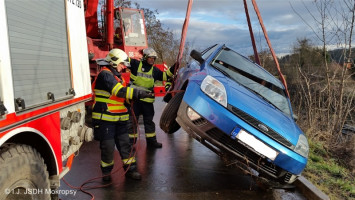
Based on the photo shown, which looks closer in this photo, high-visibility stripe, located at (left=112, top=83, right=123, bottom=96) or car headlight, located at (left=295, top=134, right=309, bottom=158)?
car headlight, located at (left=295, top=134, right=309, bottom=158)

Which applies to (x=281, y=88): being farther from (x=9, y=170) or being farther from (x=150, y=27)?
(x=150, y=27)

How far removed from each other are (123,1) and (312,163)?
1782 centimetres

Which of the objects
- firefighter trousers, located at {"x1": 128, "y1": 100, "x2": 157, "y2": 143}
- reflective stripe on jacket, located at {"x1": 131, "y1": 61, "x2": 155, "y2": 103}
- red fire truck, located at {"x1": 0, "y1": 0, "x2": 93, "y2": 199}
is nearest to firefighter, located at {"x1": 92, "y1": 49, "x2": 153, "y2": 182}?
red fire truck, located at {"x1": 0, "y1": 0, "x2": 93, "y2": 199}

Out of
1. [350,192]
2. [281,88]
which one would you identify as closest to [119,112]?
[281,88]

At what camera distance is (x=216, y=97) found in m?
3.42

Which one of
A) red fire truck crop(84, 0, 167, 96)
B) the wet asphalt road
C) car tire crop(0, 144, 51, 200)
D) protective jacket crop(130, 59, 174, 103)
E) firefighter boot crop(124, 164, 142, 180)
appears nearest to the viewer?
car tire crop(0, 144, 51, 200)

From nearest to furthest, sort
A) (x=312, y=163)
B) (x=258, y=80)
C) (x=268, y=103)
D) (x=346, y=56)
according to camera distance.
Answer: (x=268, y=103) < (x=258, y=80) < (x=312, y=163) < (x=346, y=56)

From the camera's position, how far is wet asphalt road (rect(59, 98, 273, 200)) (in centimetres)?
368

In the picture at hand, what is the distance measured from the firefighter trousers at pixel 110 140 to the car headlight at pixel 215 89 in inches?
51.6

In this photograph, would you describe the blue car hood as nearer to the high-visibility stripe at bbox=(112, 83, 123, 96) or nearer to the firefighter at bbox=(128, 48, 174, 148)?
the high-visibility stripe at bbox=(112, 83, 123, 96)

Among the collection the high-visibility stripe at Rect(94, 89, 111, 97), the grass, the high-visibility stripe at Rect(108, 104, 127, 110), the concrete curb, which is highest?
the high-visibility stripe at Rect(94, 89, 111, 97)

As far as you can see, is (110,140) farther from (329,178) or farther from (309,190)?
(329,178)

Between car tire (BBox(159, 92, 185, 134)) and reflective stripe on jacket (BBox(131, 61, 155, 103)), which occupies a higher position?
reflective stripe on jacket (BBox(131, 61, 155, 103))

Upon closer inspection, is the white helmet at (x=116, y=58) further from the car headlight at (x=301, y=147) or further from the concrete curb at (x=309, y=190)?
the concrete curb at (x=309, y=190)
